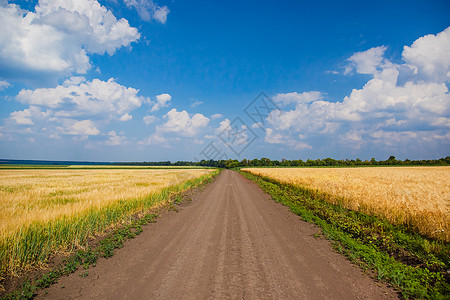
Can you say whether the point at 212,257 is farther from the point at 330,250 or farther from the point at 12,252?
the point at 12,252

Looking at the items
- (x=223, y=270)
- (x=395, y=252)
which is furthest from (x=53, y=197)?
(x=395, y=252)

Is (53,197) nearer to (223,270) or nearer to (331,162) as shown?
(223,270)

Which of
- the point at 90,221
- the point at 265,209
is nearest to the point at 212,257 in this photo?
the point at 90,221

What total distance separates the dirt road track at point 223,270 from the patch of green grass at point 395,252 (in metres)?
0.46

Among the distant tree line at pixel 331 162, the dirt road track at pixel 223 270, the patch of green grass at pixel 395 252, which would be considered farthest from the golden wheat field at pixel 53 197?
the distant tree line at pixel 331 162

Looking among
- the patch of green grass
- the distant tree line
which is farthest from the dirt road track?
the distant tree line

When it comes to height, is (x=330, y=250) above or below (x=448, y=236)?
below

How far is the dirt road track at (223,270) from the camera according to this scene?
145 inches

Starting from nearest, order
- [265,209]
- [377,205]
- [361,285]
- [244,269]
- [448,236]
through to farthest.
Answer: [361,285] → [244,269] → [448,236] → [377,205] → [265,209]

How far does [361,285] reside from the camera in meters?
4.01

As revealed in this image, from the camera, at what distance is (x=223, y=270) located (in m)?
4.47

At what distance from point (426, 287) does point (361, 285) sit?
1.15 m

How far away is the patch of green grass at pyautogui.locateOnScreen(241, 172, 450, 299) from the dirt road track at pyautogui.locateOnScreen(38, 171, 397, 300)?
465 mm

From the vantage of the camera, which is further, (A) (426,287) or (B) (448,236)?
(B) (448,236)
